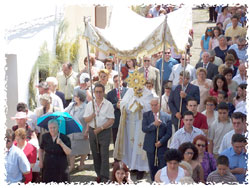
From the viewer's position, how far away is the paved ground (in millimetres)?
11406

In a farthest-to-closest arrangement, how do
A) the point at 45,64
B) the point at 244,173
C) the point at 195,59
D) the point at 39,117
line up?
the point at 195,59
the point at 45,64
the point at 39,117
the point at 244,173

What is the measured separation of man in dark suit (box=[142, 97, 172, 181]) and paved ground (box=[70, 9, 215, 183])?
2.50ft

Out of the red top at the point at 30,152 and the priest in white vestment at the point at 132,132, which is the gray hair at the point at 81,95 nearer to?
the priest in white vestment at the point at 132,132

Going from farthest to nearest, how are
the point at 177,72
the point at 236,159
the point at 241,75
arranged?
the point at 177,72
the point at 241,75
the point at 236,159

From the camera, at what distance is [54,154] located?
9812mm

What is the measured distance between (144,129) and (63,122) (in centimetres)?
139

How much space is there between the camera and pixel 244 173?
9.16m

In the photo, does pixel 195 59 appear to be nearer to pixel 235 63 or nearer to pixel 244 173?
pixel 235 63

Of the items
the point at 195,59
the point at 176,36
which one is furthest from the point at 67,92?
the point at 195,59

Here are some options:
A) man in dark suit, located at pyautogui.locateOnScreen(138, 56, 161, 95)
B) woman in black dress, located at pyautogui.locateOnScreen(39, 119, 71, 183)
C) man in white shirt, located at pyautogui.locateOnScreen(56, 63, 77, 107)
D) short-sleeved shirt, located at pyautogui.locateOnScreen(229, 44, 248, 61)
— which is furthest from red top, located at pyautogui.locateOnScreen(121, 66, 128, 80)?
woman in black dress, located at pyautogui.locateOnScreen(39, 119, 71, 183)

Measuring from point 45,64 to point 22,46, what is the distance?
982 mm

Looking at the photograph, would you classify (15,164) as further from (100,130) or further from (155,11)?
(155,11)

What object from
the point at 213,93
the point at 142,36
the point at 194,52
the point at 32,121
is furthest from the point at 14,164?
the point at 194,52

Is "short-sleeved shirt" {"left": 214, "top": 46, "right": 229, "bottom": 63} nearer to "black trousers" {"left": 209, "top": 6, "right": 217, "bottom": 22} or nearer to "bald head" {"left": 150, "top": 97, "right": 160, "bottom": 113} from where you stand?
"bald head" {"left": 150, "top": 97, "right": 160, "bottom": 113}
